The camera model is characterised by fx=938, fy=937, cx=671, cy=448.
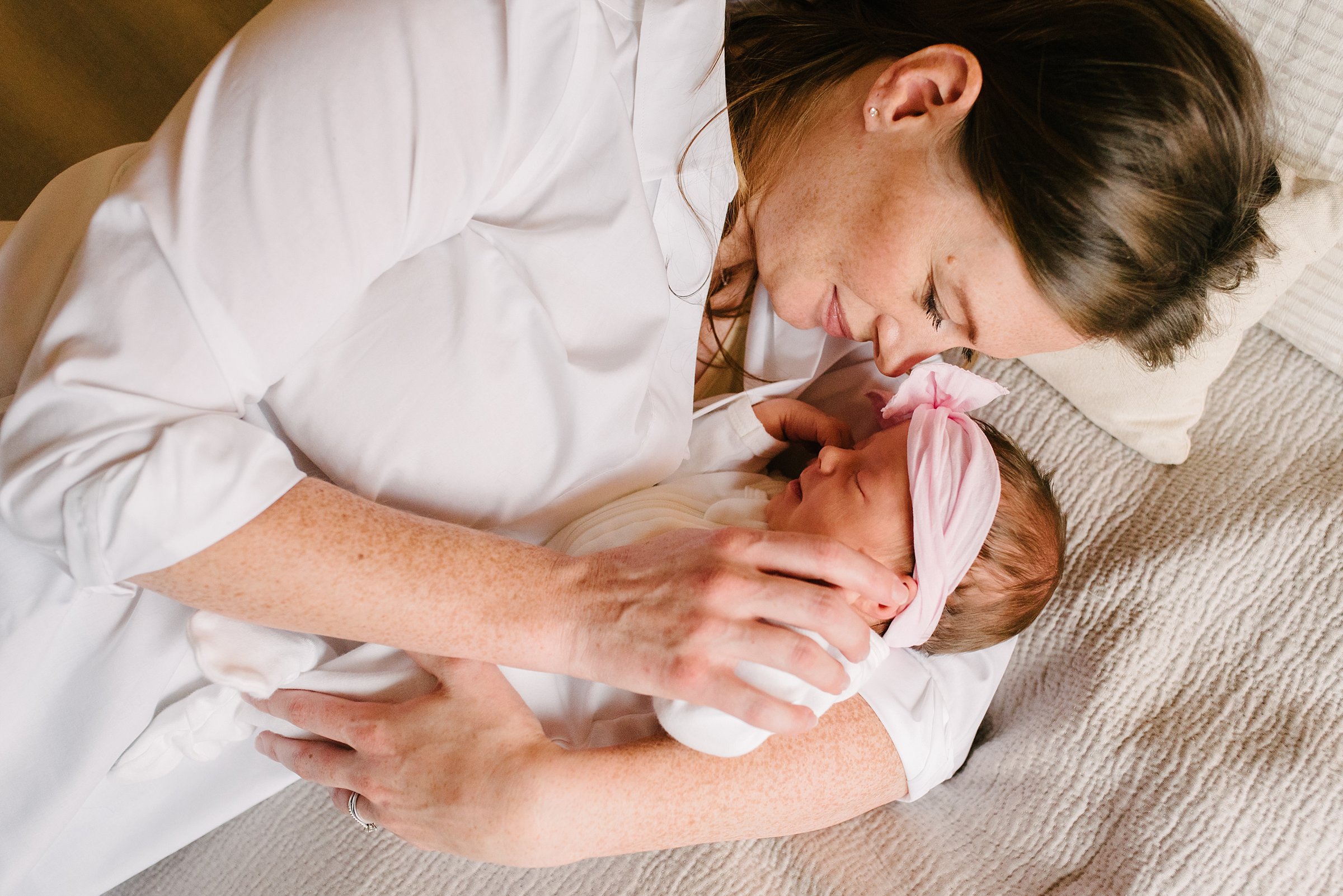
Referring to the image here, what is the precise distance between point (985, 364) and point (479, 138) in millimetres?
1104

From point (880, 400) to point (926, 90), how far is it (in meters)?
0.55

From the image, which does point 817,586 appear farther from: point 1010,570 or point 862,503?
point 1010,570

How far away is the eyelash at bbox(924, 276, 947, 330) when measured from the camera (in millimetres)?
1206

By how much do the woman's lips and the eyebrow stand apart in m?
0.19

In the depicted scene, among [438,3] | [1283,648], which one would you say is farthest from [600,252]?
[1283,648]

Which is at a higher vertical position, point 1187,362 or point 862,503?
point 862,503

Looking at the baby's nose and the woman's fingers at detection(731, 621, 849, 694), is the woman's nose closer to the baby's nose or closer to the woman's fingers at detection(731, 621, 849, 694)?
the baby's nose

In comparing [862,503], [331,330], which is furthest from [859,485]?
[331,330]

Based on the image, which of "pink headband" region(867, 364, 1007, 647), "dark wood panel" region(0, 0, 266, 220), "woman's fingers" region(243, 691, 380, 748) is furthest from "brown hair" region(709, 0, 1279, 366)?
"dark wood panel" region(0, 0, 266, 220)

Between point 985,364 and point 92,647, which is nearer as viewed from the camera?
point 92,647

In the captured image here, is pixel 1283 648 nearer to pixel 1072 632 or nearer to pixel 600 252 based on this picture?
pixel 1072 632

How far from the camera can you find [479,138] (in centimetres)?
104

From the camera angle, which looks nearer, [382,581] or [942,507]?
[382,581]

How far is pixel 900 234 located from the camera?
3.86 ft
